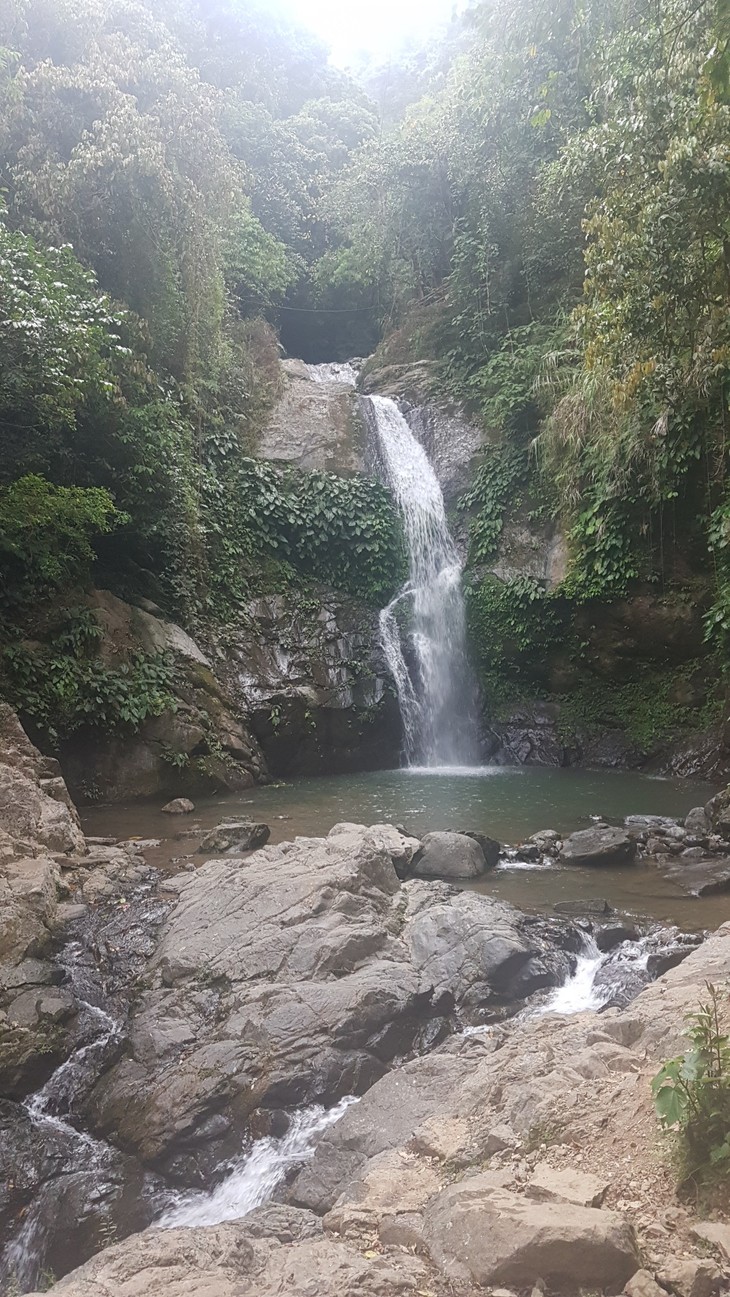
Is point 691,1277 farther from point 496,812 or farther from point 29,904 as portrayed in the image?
point 496,812

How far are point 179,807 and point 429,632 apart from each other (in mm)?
6732

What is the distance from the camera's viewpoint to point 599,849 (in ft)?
24.5

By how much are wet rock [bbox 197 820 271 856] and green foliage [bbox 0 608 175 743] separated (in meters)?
3.43

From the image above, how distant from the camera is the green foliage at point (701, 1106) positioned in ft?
7.84

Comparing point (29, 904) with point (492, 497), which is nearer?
point (29, 904)

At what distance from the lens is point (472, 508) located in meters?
16.0

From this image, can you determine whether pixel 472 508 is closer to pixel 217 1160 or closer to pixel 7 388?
pixel 7 388

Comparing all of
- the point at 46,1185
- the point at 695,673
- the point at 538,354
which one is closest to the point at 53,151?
the point at 538,354

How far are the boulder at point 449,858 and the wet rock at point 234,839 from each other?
167 centimetres

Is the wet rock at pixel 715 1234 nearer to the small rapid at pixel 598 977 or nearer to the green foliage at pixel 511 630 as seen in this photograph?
the small rapid at pixel 598 977

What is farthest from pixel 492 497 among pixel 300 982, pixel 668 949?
pixel 300 982

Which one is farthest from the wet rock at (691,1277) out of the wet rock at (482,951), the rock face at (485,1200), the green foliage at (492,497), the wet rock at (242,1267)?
the green foliage at (492,497)

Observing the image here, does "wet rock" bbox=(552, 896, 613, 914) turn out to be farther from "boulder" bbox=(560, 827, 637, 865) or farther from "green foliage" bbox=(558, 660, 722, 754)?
"green foliage" bbox=(558, 660, 722, 754)

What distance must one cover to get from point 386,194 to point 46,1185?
22108 millimetres
